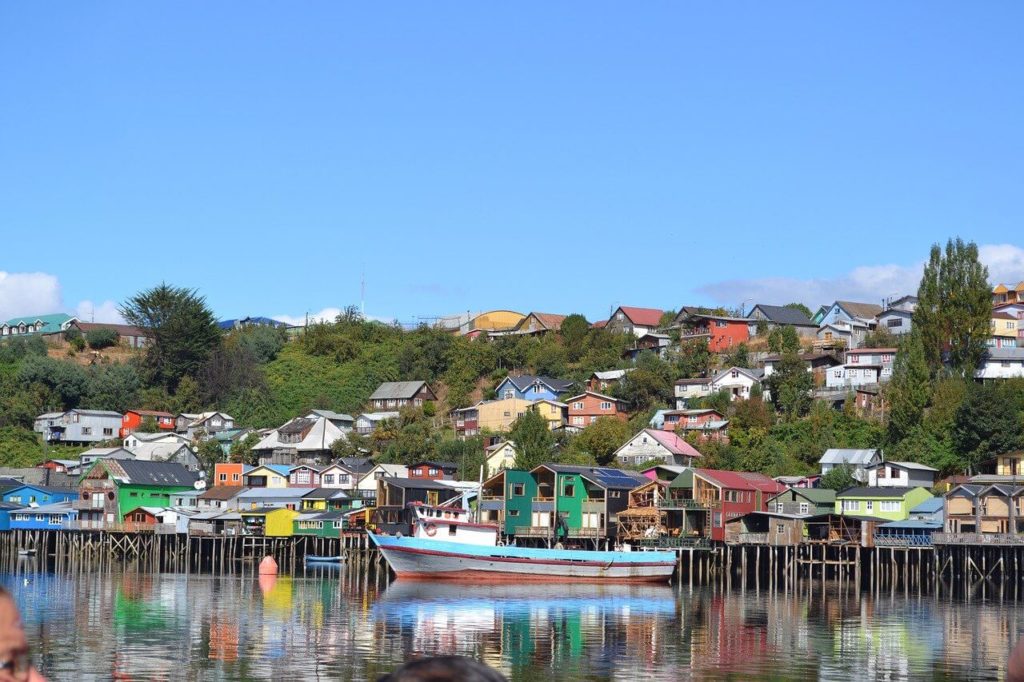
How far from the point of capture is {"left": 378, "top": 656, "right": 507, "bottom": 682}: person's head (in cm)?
311

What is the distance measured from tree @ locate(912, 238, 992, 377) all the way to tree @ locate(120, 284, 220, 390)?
6070 centimetres

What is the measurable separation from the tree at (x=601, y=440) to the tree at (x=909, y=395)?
17620 millimetres

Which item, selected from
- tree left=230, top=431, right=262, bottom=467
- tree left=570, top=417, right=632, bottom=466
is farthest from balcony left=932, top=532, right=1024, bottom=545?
tree left=230, top=431, right=262, bottom=467

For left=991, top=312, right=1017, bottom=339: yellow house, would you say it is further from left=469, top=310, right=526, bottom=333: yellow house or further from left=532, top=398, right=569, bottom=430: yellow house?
left=469, top=310, right=526, bottom=333: yellow house

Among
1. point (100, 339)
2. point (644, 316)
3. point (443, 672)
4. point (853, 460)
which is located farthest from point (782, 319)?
point (443, 672)

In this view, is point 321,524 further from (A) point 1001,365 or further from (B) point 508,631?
(A) point 1001,365

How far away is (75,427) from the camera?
104 meters

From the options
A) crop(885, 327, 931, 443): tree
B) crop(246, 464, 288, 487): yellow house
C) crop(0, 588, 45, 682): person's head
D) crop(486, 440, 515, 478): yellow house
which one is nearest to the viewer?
crop(0, 588, 45, 682): person's head

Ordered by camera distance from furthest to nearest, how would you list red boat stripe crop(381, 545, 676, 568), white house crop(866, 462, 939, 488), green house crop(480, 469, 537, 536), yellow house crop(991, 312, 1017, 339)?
yellow house crop(991, 312, 1017, 339), green house crop(480, 469, 537, 536), white house crop(866, 462, 939, 488), red boat stripe crop(381, 545, 676, 568)

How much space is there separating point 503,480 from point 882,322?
1658 inches

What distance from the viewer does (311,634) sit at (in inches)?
1608

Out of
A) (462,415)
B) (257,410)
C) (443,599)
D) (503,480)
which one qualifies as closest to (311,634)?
(443,599)

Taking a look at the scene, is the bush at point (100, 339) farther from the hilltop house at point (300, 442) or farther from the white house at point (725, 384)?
the white house at point (725, 384)

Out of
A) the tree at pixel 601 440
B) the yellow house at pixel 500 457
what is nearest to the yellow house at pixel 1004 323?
the tree at pixel 601 440
